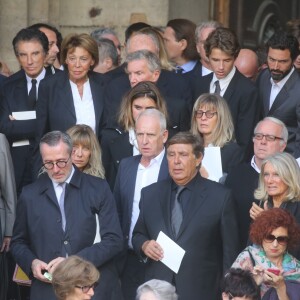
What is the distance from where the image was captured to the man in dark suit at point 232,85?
1216cm

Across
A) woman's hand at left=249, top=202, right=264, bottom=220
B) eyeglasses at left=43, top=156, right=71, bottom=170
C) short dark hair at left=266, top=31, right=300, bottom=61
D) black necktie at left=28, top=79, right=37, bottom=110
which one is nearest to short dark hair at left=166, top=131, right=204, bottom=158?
woman's hand at left=249, top=202, right=264, bottom=220

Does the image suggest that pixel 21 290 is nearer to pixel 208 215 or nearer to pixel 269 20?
pixel 208 215

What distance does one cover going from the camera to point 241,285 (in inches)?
372

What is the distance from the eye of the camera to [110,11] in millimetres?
15516

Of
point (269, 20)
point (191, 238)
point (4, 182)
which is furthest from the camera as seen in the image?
point (269, 20)

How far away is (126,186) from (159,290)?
183 centimetres

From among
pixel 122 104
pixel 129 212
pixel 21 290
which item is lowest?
pixel 21 290

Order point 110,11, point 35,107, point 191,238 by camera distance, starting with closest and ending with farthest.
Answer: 1. point 191,238
2. point 35,107
3. point 110,11

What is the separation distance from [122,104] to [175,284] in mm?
1784

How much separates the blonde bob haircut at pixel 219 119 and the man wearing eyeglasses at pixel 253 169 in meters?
0.32

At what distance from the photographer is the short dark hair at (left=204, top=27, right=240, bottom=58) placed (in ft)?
40.4

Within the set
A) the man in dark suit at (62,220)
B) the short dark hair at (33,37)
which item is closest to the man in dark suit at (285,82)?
the short dark hair at (33,37)

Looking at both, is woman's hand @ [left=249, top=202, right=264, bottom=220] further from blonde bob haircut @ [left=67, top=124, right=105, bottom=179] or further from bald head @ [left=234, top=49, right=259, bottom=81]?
bald head @ [left=234, top=49, right=259, bottom=81]

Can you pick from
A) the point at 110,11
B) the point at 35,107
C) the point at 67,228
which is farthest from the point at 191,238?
the point at 110,11
